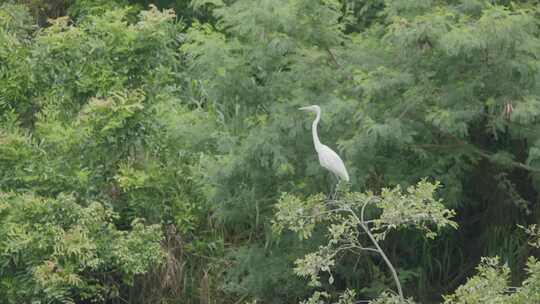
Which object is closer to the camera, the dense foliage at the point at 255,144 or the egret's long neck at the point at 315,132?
the egret's long neck at the point at 315,132

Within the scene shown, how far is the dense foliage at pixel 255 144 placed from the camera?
9.00 m

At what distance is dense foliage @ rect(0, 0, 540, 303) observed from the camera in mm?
9000

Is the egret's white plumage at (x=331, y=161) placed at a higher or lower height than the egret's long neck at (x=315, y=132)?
lower

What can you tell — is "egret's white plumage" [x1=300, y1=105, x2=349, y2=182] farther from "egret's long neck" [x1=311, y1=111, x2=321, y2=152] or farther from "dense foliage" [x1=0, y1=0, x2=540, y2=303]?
"dense foliage" [x1=0, y1=0, x2=540, y2=303]

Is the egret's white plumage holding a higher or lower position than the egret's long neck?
lower

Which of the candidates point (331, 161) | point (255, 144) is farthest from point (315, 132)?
point (255, 144)

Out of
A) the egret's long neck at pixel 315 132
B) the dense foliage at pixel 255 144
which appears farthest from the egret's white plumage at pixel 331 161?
the dense foliage at pixel 255 144

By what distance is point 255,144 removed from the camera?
932 centimetres

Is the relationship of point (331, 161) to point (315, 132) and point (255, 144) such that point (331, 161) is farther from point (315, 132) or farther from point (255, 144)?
point (255, 144)

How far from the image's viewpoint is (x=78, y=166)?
9719mm

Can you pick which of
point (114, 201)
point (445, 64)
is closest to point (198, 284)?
point (114, 201)

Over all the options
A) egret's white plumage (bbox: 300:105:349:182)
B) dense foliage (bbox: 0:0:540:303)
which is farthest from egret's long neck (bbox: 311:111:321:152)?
dense foliage (bbox: 0:0:540:303)

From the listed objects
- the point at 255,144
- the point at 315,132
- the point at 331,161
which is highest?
the point at 315,132

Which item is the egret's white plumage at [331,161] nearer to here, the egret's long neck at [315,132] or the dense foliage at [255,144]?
the egret's long neck at [315,132]
